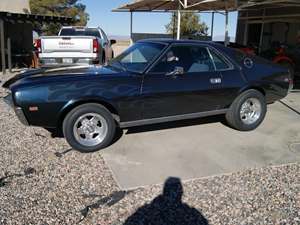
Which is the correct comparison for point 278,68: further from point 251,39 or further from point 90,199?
point 251,39

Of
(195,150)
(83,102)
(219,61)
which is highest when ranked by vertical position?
(219,61)

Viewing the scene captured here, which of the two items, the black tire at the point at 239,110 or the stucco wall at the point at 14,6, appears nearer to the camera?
the black tire at the point at 239,110

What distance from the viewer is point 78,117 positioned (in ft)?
14.6

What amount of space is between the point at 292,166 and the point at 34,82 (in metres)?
3.67

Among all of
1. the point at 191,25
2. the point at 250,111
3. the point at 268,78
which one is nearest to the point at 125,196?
the point at 250,111

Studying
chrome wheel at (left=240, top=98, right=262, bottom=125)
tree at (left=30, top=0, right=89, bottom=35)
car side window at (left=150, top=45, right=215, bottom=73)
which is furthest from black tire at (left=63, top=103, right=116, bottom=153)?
tree at (left=30, top=0, right=89, bottom=35)

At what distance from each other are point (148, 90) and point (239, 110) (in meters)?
1.80

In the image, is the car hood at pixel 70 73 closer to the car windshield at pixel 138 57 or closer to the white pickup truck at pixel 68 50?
the car windshield at pixel 138 57

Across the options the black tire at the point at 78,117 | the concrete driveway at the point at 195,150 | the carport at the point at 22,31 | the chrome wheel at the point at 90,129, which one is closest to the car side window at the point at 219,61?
the concrete driveway at the point at 195,150

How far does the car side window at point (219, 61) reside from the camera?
532 cm

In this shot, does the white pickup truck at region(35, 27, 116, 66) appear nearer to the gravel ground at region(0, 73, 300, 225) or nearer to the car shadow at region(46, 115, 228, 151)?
the car shadow at region(46, 115, 228, 151)

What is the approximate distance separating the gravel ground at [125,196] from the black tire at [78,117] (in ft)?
0.52

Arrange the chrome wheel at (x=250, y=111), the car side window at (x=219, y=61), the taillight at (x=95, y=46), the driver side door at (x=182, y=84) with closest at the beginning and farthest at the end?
1. the driver side door at (x=182, y=84)
2. the car side window at (x=219, y=61)
3. the chrome wheel at (x=250, y=111)
4. the taillight at (x=95, y=46)

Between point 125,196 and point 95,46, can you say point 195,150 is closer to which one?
point 125,196
